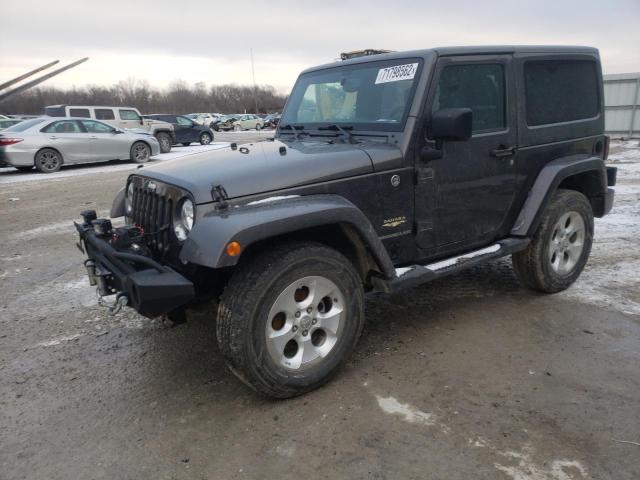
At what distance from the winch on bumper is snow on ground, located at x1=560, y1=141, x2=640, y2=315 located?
343 centimetres

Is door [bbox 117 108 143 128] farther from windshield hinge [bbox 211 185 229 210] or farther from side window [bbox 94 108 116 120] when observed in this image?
windshield hinge [bbox 211 185 229 210]

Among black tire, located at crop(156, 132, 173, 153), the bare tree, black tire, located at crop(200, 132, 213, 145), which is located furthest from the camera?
the bare tree

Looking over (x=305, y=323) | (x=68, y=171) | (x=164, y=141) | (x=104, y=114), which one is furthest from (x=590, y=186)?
(x=104, y=114)

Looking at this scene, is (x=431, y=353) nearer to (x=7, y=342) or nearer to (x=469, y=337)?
(x=469, y=337)

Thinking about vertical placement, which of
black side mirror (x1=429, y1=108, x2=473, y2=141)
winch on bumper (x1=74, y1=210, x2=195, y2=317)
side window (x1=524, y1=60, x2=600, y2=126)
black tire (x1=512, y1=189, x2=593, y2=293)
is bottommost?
black tire (x1=512, y1=189, x2=593, y2=293)

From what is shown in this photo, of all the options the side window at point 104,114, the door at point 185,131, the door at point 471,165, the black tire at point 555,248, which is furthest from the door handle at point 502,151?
the door at point 185,131

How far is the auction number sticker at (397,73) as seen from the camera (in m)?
3.39

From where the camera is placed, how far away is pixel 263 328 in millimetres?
2672

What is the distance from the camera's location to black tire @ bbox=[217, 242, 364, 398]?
262cm

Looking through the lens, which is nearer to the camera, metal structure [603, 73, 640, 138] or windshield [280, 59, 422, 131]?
windshield [280, 59, 422, 131]

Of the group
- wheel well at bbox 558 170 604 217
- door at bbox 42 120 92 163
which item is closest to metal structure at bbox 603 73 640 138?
wheel well at bbox 558 170 604 217

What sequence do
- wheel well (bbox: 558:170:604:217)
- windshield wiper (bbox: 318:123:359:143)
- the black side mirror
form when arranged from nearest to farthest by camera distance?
the black side mirror
windshield wiper (bbox: 318:123:359:143)
wheel well (bbox: 558:170:604:217)

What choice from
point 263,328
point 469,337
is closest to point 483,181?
point 469,337

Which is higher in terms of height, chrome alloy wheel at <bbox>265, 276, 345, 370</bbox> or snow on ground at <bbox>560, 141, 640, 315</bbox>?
chrome alloy wheel at <bbox>265, 276, 345, 370</bbox>
